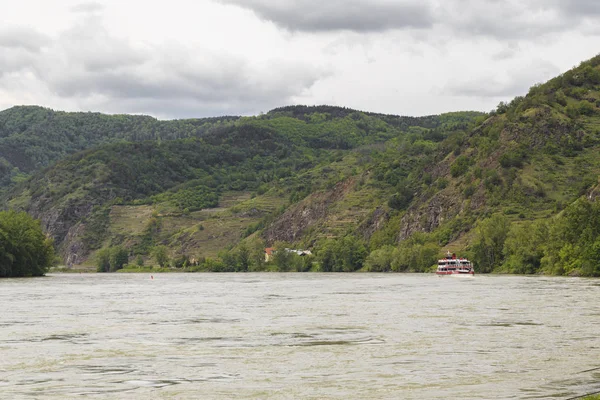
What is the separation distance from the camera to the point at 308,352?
39844 millimetres

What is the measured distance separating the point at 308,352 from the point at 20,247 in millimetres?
133355

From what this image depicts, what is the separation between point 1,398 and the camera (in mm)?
28594

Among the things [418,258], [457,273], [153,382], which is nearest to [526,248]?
[457,273]

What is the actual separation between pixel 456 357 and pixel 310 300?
45.1 meters

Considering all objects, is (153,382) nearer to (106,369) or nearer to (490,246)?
(106,369)

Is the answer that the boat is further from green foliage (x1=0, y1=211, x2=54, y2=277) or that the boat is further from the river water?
the river water

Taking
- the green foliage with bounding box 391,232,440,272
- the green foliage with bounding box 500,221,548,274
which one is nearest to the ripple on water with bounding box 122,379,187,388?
the green foliage with bounding box 500,221,548,274

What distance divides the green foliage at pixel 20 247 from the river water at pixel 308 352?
91956 millimetres

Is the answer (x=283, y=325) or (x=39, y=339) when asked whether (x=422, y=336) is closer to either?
(x=283, y=325)

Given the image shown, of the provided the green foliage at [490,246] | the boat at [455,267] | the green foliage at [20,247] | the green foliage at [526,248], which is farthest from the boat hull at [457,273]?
the green foliage at [20,247]

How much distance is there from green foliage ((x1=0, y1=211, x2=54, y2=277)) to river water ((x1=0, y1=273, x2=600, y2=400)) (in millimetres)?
91956

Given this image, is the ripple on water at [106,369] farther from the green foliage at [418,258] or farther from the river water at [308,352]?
the green foliage at [418,258]

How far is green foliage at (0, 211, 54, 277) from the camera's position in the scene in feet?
518

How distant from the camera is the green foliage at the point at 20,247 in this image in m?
158
